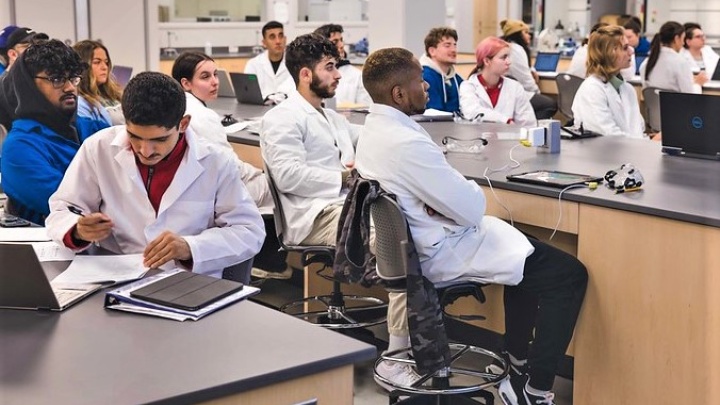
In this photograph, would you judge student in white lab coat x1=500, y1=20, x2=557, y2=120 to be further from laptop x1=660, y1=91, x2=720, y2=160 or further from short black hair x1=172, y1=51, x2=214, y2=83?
laptop x1=660, y1=91, x2=720, y2=160

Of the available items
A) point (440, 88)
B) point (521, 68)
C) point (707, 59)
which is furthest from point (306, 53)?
point (707, 59)

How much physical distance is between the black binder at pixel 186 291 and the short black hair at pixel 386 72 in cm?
116

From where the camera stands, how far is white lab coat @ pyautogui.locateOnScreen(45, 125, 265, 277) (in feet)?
8.75

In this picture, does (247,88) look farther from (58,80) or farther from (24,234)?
(24,234)

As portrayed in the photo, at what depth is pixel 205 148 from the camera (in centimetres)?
→ 273

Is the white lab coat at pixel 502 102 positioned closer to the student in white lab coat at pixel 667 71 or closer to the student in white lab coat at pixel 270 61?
the student in white lab coat at pixel 667 71

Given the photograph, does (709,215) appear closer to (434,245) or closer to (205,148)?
(434,245)

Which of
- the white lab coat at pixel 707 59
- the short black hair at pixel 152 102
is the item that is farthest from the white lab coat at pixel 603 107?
the white lab coat at pixel 707 59

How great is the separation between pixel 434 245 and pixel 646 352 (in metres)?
0.74

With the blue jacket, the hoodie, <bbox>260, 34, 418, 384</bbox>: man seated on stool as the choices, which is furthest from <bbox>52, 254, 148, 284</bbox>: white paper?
the hoodie

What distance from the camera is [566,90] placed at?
800 centimetres

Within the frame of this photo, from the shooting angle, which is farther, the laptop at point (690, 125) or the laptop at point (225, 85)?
the laptop at point (225, 85)

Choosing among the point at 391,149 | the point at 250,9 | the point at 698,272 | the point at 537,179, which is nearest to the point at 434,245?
the point at 391,149

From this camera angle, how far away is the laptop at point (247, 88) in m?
6.70
